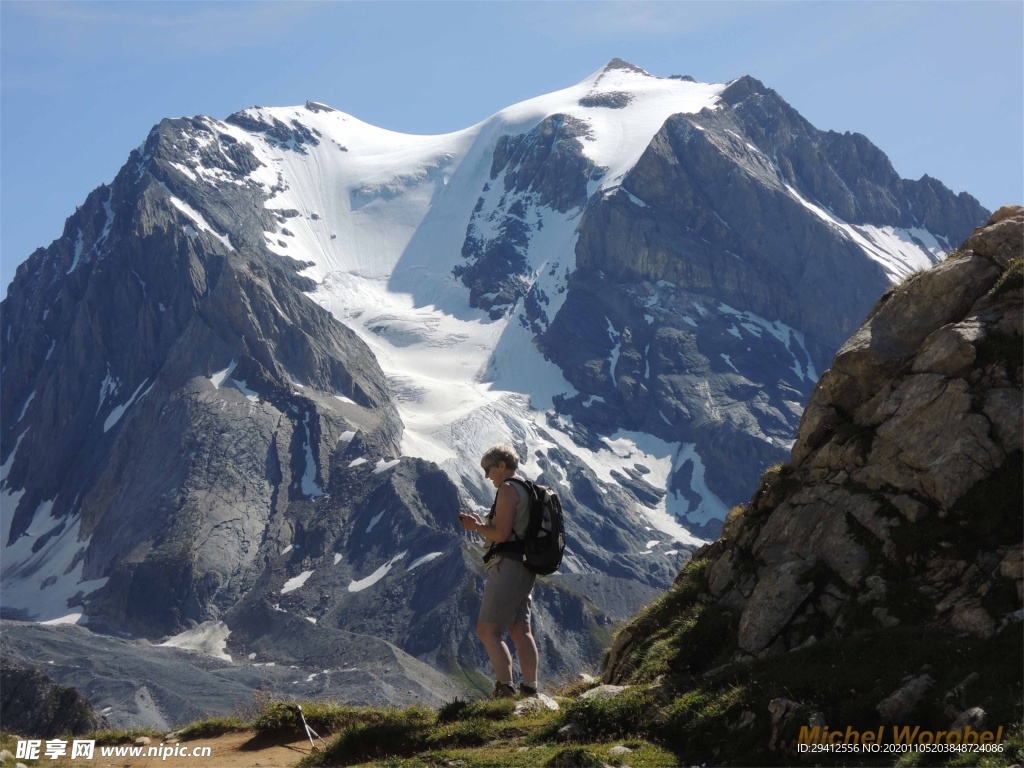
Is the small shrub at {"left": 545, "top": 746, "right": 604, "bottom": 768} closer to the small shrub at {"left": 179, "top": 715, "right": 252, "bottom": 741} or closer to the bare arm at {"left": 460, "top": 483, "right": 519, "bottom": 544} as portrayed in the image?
the bare arm at {"left": 460, "top": 483, "right": 519, "bottom": 544}

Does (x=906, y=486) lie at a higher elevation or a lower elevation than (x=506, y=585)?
higher

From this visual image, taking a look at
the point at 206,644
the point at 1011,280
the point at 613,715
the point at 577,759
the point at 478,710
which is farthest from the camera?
the point at 206,644

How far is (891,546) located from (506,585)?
205 inches

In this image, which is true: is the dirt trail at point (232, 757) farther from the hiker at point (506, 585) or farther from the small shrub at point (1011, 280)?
the small shrub at point (1011, 280)

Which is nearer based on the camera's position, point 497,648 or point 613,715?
point 613,715

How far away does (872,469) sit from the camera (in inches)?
643

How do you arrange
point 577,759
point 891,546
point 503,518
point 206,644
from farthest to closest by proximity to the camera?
point 206,644 < point 503,518 < point 891,546 < point 577,759

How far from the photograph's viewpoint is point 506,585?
620 inches

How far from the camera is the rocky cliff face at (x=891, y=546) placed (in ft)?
42.1

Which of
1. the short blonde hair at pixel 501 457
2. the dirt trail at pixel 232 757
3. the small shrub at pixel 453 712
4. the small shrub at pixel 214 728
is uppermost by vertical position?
the short blonde hair at pixel 501 457

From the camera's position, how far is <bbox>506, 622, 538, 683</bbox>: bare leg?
15.6m

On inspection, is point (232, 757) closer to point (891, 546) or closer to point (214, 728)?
point (214, 728)

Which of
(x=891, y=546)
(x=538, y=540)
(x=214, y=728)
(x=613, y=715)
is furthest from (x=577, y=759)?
(x=214, y=728)

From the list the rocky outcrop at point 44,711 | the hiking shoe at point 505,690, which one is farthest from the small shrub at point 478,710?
the rocky outcrop at point 44,711
